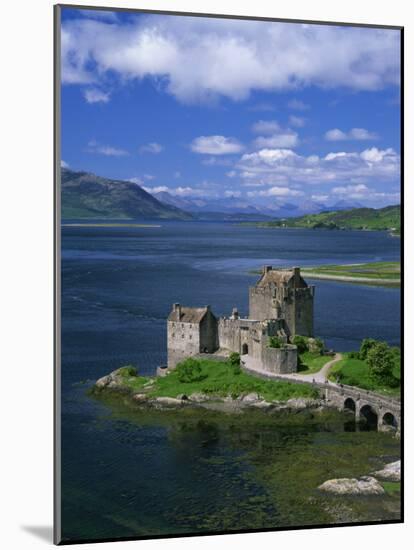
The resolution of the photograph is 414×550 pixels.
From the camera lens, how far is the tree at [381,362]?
24.2 m

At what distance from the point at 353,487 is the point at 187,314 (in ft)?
21.8

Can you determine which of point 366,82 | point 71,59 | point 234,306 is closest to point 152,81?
point 71,59

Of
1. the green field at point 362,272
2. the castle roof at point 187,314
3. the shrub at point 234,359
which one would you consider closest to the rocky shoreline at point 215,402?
the shrub at point 234,359

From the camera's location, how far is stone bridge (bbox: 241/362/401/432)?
23611 mm

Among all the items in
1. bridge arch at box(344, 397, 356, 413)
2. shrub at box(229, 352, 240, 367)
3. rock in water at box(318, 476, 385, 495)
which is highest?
shrub at box(229, 352, 240, 367)

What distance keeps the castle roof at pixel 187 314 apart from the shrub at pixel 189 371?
41.7 inches

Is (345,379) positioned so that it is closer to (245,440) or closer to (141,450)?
(245,440)

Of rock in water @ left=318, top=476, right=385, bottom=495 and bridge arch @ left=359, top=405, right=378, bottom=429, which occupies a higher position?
bridge arch @ left=359, top=405, right=378, bottom=429

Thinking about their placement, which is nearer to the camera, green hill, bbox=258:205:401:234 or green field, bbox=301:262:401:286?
green field, bbox=301:262:401:286

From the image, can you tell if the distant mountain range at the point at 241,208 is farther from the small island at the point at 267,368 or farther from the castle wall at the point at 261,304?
the castle wall at the point at 261,304

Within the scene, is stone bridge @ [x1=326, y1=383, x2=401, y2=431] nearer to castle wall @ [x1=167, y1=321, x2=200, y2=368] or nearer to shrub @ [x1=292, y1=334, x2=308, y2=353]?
shrub @ [x1=292, y1=334, x2=308, y2=353]

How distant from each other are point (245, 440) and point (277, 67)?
7.62 m

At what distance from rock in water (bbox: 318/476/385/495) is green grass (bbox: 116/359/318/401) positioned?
5366 millimetres

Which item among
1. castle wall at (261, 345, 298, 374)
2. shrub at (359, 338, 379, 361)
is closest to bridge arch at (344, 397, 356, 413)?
shrub at (359, 338, 379, 361)
